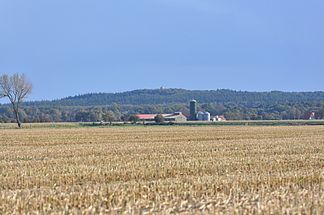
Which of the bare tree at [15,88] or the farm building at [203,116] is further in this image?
the farm building at [203,116]

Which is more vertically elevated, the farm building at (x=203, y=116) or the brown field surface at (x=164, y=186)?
the farm building at (x=203, y=116)

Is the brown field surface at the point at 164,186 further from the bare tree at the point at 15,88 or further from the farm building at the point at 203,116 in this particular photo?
the farm building at the point at 203,116

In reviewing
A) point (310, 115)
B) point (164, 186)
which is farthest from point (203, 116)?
point (164, 186)

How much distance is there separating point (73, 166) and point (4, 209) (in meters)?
8.84

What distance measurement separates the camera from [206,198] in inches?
495

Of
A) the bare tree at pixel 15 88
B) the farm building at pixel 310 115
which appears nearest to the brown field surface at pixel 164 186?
the bare tree at pixel 15 88

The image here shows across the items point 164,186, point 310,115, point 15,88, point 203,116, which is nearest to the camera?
point 164,186

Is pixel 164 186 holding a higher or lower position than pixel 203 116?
lower

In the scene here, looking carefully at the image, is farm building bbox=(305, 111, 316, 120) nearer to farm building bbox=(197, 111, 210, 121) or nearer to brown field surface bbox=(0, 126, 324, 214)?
farm building bbox=(197, 111, 210, 121)

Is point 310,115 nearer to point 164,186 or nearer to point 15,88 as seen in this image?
point 15,88

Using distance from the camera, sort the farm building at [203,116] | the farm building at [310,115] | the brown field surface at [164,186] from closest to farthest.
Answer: the brown field surface at [164,186], the farm building at [310,115], the farm building at [203,116]

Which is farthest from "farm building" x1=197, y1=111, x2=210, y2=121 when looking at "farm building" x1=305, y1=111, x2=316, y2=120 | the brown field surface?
the brown field surface

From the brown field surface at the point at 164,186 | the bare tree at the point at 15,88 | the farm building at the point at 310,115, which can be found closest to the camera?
the brown field surface at the point at 164,186

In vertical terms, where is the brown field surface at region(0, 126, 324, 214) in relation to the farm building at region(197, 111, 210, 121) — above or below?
below
